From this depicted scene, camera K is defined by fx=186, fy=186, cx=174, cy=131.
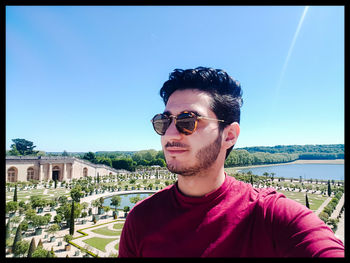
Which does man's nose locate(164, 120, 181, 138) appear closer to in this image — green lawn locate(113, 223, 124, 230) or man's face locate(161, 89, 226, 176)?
man's face locate(161, 89, 226, 176)

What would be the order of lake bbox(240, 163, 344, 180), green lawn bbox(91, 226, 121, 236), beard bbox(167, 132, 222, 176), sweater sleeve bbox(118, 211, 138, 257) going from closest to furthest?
1. beard bbox(167, 132, 222, 176)
2. sweater sleeve bbox(118, 211, 138, 257)
3. green lawn bbox(91, 226, 121, 236)
4. lake bbox(240, 163, 344, 180)

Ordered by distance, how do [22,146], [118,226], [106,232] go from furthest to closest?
[22,146] → [118,226] → [106,232]

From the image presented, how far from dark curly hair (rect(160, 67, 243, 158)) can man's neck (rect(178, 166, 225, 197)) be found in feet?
1.63

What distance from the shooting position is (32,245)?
9789 mm

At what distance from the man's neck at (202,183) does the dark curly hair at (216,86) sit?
50 cm

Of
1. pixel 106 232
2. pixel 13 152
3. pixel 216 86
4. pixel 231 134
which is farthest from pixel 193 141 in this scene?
pixel 13 152

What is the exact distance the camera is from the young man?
1576 millimetres

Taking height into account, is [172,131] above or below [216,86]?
below

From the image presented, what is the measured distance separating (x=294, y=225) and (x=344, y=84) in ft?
4.51

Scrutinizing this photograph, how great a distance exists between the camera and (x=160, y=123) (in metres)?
2.16

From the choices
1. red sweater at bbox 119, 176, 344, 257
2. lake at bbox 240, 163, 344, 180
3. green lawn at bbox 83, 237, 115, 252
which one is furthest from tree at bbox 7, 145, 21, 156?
lake at bbox 240, 163, 344, 180

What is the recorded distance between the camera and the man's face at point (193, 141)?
180cm

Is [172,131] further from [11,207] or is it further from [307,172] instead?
[307,172]

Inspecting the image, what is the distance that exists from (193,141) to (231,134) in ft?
1.80
